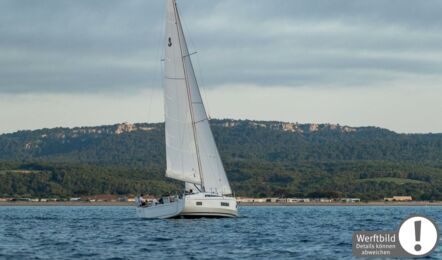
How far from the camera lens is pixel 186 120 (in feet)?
290

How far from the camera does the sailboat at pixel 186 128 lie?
88375mm

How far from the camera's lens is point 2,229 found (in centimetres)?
8512

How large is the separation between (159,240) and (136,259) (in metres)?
12.4

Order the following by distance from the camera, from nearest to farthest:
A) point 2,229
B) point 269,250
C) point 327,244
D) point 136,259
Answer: point 136,259 → point 269,250 → point 327,244 → point 2,229

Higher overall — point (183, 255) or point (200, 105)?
point (200, 105)

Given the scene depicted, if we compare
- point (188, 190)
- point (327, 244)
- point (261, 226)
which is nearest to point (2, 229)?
point (188, 190)

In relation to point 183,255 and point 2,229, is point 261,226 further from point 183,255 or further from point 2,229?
point 183,255

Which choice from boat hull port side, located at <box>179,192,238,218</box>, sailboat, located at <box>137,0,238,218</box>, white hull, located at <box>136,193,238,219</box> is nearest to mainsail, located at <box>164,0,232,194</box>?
sailboat, located at <box>137,0,238,218</box>

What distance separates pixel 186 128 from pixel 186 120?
67 cm

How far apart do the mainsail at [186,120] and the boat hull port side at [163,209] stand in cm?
230

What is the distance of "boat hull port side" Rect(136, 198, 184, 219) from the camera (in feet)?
290

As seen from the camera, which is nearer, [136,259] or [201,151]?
[136,259]

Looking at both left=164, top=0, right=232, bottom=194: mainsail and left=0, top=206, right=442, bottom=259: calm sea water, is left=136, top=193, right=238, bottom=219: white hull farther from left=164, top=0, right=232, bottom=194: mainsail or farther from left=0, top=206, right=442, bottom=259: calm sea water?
left=164, top=0, right=232, bottom=194: mainsail

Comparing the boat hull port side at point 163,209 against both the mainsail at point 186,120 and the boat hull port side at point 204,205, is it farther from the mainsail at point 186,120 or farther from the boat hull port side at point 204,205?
the mainsail at point 186,120
